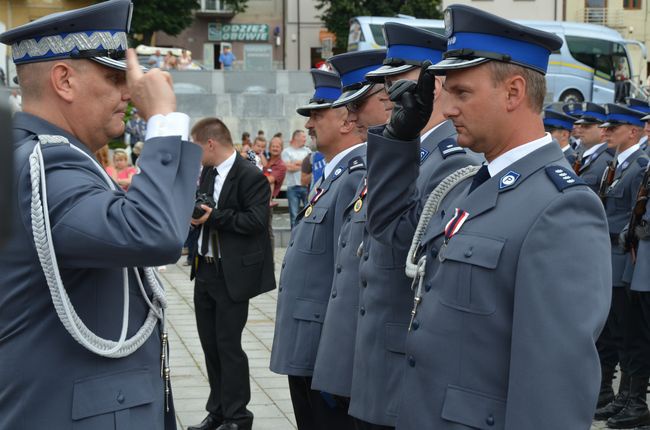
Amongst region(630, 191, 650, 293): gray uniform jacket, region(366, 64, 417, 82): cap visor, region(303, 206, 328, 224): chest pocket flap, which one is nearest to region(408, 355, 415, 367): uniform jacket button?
region(366, 64, 417, 82): cap visor

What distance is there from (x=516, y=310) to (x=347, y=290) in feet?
5.89

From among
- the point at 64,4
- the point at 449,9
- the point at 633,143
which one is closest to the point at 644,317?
the point at 633,143

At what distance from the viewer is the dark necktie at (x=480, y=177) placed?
323cm

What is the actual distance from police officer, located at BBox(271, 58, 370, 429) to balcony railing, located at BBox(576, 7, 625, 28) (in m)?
51.1

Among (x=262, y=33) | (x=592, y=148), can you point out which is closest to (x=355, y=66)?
(x=592, y=148)

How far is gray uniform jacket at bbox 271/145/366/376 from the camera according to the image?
5.06 metres

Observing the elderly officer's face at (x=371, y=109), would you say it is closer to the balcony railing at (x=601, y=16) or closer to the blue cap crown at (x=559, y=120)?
the blue cap crown at (x=559, y=120)

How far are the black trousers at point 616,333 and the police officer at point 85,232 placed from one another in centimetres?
560

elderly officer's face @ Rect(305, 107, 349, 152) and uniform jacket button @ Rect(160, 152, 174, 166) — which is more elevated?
uniform jacket button @ Rect(160, 152, 174, 166)

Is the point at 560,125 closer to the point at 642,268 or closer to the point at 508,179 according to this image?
the point at 642,268

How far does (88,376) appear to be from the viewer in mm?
2773

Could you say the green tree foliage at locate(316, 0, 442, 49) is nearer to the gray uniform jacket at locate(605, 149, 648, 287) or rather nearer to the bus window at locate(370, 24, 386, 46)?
the bus window at locate(370, 24, 386, 46)

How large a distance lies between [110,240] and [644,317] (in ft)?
19.8

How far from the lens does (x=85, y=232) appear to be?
261cm
